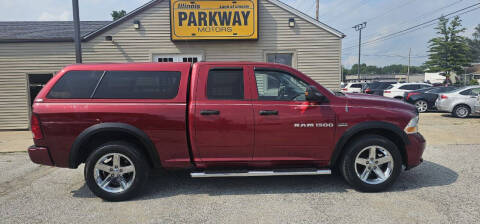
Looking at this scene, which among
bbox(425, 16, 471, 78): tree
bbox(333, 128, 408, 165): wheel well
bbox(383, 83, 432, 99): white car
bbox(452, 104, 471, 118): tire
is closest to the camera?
bbox(333, 128, 408, 165): wheel well

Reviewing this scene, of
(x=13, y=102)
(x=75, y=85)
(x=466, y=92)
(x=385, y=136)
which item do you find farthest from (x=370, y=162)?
(x=13, y=102)

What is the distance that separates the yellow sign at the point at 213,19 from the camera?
31.3 ft

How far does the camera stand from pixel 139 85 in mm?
3830

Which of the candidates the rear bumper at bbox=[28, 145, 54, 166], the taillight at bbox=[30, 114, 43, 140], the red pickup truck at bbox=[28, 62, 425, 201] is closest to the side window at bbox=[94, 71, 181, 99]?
the red pickup truck at bbox=[28, 62, 425, 201]

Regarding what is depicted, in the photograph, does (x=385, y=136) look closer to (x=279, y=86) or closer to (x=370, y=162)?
(x=370, y=162)

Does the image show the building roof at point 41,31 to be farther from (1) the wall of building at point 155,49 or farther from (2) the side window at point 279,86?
(2) the side window at point 279,86

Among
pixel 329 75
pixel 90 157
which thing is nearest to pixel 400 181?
pixel 90 157

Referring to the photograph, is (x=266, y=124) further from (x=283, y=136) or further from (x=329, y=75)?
(x=329, y=75)

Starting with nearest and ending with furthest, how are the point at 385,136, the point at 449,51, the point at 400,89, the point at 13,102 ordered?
the point at 385,136, the point at 13,102, the point at 400,89, the point at 449,51

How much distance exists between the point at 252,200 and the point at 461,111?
12.1 m

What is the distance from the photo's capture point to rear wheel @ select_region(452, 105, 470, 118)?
11641 mm

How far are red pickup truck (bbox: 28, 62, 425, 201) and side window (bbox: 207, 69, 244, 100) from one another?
0.01 metres

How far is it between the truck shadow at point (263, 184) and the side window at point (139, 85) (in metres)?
1.37

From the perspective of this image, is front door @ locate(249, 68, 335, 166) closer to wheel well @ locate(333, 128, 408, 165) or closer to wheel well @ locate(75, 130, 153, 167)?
wheel well @ locate(333, 128, 408, 165)
